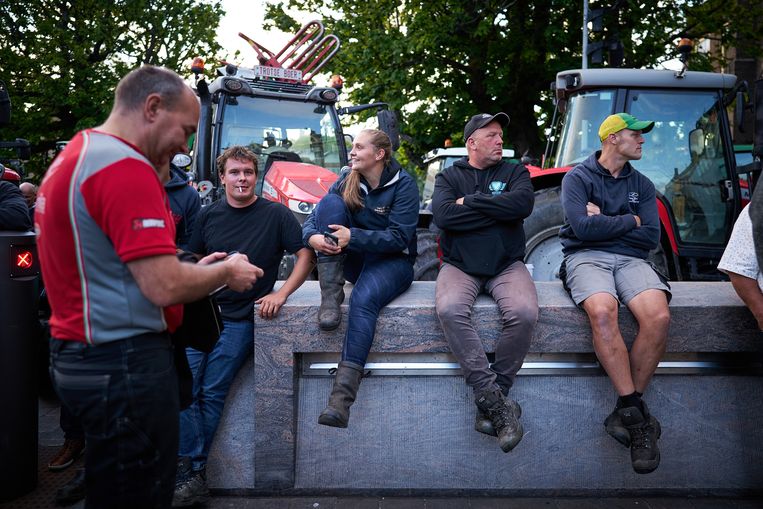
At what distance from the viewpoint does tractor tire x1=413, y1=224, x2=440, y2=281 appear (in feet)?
22.5

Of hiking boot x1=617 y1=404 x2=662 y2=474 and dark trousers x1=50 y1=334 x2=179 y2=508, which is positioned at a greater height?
dark trousers x1=50 y1=334 x2=179 y2=508

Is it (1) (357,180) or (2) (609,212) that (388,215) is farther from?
(2) (609,212)

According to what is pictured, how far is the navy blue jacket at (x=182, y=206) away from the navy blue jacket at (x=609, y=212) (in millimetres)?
2232

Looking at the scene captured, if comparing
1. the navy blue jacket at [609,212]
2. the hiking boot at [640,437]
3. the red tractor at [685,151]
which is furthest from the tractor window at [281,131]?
the hiking boot at [640,437]

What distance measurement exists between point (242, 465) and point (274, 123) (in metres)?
5.16

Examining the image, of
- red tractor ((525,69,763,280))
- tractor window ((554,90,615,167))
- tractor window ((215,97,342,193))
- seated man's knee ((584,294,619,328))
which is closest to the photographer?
seated man's knee ((584,294,619,328))

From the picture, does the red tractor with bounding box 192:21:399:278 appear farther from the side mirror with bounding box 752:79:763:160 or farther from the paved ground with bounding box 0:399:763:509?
the side mirror with bounding box 752:79:763:160

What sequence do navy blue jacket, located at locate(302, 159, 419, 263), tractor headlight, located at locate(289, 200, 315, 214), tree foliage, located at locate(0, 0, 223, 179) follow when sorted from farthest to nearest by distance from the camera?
tree foliage, located at locate(0, 0, 223, 179)
tractor headlight, located at locate(289, 200, 315, 214)
navy blue jacket, located at locate(302, 159, 419, 263)

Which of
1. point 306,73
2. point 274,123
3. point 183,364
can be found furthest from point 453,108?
point 183,364

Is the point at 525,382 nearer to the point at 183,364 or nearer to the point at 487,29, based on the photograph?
the point at 183,364

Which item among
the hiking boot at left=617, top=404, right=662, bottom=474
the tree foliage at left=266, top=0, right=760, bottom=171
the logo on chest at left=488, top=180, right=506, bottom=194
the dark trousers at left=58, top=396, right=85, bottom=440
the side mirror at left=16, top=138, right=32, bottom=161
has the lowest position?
the dark trousers at left=58, top=396, right=85, bottom=440

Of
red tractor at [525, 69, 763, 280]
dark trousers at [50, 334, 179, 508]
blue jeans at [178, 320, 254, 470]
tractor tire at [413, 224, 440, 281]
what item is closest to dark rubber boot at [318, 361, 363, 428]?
blue jeans at [178, 320, 254, 470]

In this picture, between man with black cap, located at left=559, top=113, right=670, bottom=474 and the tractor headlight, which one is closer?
man with black cap, located at left=559, top=113, right=670, bottom=474

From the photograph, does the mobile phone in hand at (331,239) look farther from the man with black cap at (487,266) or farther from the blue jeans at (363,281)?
the man with black cap at (487,266)
